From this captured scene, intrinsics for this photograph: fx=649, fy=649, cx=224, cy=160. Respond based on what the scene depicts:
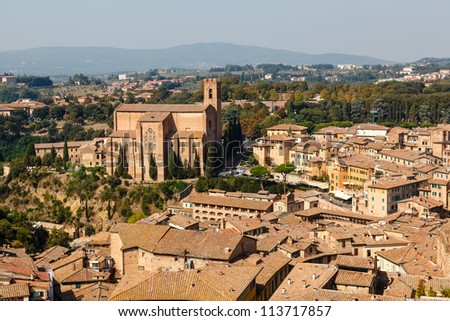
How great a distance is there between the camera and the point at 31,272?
1210 cm

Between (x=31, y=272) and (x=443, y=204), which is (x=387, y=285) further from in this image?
(x=443, y=204)

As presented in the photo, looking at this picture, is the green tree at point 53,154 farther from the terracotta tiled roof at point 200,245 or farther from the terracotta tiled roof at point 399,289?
the terracotta tiled roof at point 399,289

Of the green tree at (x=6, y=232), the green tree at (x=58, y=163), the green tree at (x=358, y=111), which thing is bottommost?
the green tree at (x=6, y=232)

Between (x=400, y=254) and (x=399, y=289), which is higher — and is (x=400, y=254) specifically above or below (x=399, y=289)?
below

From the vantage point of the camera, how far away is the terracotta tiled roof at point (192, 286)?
9.41 m

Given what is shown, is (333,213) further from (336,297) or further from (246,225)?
(336,297)

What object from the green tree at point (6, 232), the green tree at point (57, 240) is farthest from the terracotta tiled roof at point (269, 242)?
the green tree at point (6, 232)

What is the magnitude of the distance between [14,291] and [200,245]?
366 cm

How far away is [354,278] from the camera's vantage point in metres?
10.6

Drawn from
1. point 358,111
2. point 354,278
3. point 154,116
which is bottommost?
point 354,278

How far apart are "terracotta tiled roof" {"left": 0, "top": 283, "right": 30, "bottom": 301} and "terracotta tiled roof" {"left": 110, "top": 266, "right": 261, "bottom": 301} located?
162 cm

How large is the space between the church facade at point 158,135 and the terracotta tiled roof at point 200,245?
12055 millimetres

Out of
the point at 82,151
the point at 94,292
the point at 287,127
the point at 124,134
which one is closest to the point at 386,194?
the point at 94,292

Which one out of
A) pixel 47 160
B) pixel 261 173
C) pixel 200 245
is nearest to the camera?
pixel 200 245
